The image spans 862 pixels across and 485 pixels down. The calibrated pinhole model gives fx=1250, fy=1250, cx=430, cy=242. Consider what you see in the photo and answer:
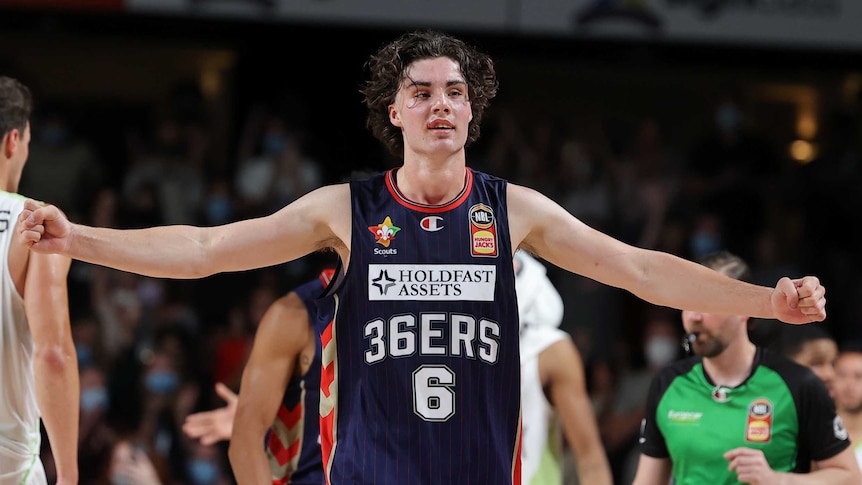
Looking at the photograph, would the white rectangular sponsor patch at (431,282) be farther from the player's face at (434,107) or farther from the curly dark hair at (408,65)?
the curly dark hair at (408,65)

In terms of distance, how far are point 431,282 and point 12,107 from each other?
6.91 feet

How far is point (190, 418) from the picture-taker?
235 inches

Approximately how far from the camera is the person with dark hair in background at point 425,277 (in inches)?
159

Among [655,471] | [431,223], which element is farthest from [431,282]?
[655,471]

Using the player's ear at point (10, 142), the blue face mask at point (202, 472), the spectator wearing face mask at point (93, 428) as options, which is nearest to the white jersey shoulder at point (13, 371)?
the player's ear at point (10, 142)

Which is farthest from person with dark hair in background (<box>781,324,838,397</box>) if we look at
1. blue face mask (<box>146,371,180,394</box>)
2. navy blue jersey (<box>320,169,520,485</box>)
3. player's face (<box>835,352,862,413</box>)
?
blue face mask (<box>146,371,180,394</box>)

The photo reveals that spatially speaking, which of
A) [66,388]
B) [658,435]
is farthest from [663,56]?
[66,388]

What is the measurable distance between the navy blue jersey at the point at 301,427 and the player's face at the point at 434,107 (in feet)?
3.49

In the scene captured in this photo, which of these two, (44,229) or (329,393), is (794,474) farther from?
(44,229)

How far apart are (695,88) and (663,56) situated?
201 centimetres

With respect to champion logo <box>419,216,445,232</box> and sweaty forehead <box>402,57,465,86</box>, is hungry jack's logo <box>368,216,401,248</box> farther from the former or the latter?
sweaty forehead <box>402,57,465,86</box>

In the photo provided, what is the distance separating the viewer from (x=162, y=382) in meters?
9.99

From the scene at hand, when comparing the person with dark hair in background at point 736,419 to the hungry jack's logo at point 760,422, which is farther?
the hungry jack's logo at point 760,422

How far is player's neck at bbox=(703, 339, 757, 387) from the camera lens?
546cm
